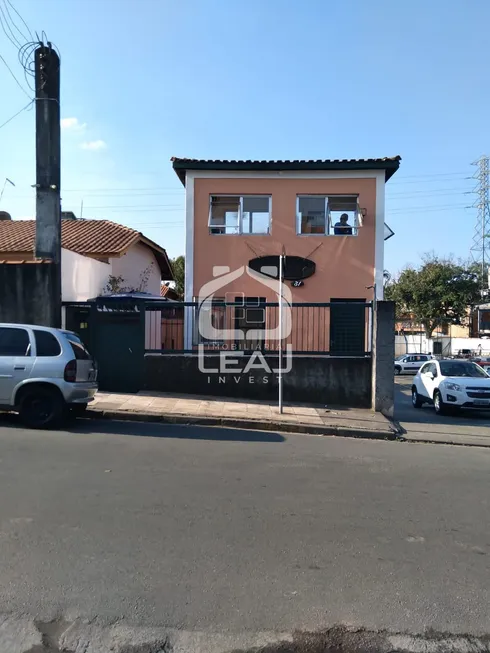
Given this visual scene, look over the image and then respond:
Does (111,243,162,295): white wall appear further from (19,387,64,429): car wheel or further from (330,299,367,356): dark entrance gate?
(19,387,64,429): car wheel

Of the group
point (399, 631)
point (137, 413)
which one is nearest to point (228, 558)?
point (399, 631)

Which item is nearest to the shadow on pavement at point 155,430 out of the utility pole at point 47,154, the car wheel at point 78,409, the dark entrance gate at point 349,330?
the car wheel at point 78,409

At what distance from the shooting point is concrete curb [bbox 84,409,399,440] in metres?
9.23

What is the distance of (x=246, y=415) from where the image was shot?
390 inches

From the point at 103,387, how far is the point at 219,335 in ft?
10.2

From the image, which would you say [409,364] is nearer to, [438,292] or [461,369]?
[438,292]

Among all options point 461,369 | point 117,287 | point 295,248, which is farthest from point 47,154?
point 461,369

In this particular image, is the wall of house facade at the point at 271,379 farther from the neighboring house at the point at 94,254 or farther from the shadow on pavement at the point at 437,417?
the neighboring house at the point at 94,254

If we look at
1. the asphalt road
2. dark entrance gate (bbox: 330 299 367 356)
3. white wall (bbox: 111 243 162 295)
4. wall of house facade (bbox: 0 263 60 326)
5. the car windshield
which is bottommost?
the asphalt road

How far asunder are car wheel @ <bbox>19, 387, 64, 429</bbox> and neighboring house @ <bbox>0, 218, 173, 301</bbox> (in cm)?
634

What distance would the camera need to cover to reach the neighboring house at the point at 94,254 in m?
14.9

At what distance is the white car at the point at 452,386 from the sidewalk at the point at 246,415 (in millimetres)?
3037

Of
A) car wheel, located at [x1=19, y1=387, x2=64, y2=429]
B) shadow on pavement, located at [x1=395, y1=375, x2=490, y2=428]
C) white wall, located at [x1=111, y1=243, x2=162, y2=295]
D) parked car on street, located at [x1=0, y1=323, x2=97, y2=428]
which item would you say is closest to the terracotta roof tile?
white wall, located at [x1=111, y1=243, x2=162, y2=295]

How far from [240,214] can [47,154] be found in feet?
21.1
